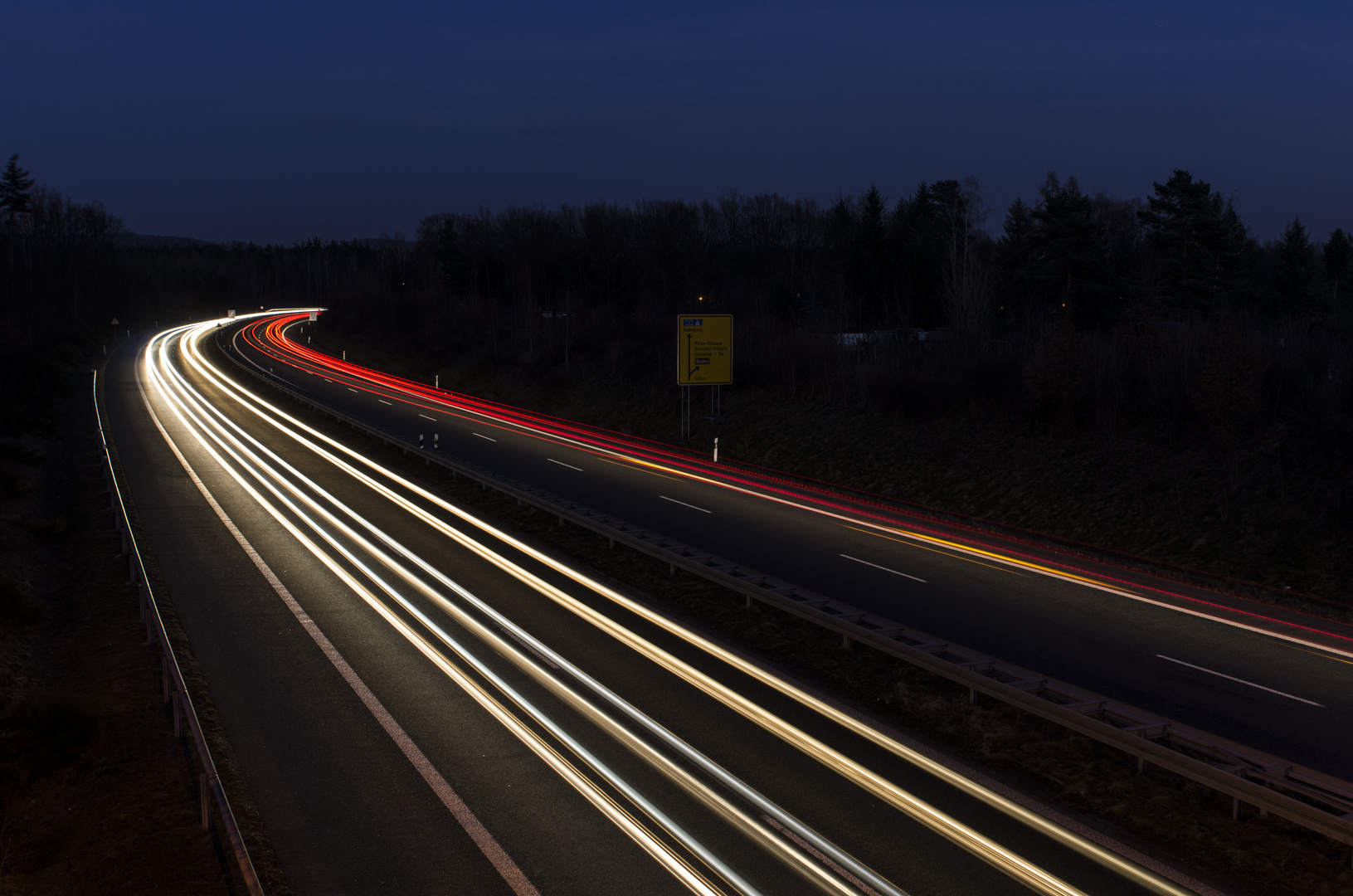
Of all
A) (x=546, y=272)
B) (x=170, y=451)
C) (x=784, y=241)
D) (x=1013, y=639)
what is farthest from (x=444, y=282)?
(x=1013, y=639)

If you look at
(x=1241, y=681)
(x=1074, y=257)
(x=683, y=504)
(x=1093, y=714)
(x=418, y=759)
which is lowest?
(x=683, y=504)

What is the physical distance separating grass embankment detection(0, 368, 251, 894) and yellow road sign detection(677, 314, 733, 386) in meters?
20.7

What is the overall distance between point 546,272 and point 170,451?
184ft

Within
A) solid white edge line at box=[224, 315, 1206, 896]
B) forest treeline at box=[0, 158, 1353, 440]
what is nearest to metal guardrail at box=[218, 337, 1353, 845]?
solid white edge line at box=[224, 315, 1206, 896]

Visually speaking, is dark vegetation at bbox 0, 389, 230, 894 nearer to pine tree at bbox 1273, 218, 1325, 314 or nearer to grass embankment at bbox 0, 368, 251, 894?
grass embankment at bbox 0, 368, 251, 894

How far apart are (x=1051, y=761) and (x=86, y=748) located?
9661 millimetres

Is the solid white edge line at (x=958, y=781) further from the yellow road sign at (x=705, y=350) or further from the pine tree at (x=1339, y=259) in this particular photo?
the pine tree at (x=1339, y=259)

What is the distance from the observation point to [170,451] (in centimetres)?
2958

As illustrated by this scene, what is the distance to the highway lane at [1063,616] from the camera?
980 cm

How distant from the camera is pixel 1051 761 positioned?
8.16m

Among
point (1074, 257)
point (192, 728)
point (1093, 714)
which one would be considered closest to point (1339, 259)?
point (1074, 257)

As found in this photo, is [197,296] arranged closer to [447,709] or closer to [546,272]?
[546,272]

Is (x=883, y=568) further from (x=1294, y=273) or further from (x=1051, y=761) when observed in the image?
(x=1294, y=273)

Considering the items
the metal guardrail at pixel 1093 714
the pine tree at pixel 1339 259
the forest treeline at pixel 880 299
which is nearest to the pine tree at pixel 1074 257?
the forest treeline at pixel 880 299
